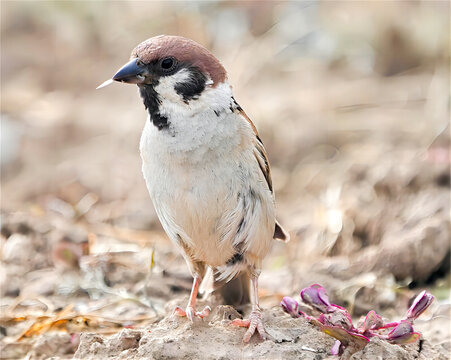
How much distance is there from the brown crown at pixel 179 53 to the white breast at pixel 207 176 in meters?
0.09

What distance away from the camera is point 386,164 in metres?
5.70

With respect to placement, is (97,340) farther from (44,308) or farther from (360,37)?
(360,37)

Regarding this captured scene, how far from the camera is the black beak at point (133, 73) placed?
327 centimetres

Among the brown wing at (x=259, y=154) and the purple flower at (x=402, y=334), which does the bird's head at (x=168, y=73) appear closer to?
the brown wing at (x=259, y=154)

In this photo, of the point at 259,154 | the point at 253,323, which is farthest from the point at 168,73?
the point at 253,323

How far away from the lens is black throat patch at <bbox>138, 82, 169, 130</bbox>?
332cm

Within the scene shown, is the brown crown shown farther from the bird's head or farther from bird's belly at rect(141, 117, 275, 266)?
bird's belly at rect(141, 117, 275, 266)

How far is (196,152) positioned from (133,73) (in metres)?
0.41

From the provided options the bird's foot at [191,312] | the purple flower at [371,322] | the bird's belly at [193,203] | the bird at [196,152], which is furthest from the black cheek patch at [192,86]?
the purple flower at [371,322]

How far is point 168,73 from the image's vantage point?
10.9 ft

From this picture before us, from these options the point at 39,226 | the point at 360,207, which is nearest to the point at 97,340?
the point at 39,226

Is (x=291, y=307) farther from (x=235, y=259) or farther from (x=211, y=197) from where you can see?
(x=211, y=197)

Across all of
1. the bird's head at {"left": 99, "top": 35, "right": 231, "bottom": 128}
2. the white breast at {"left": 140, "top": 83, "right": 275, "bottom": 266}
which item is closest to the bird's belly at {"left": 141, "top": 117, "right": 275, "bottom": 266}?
the white breast at {"left": 140, "top": 83, "right": 275, "bottom": 266}

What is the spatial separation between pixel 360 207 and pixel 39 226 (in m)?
2.03
